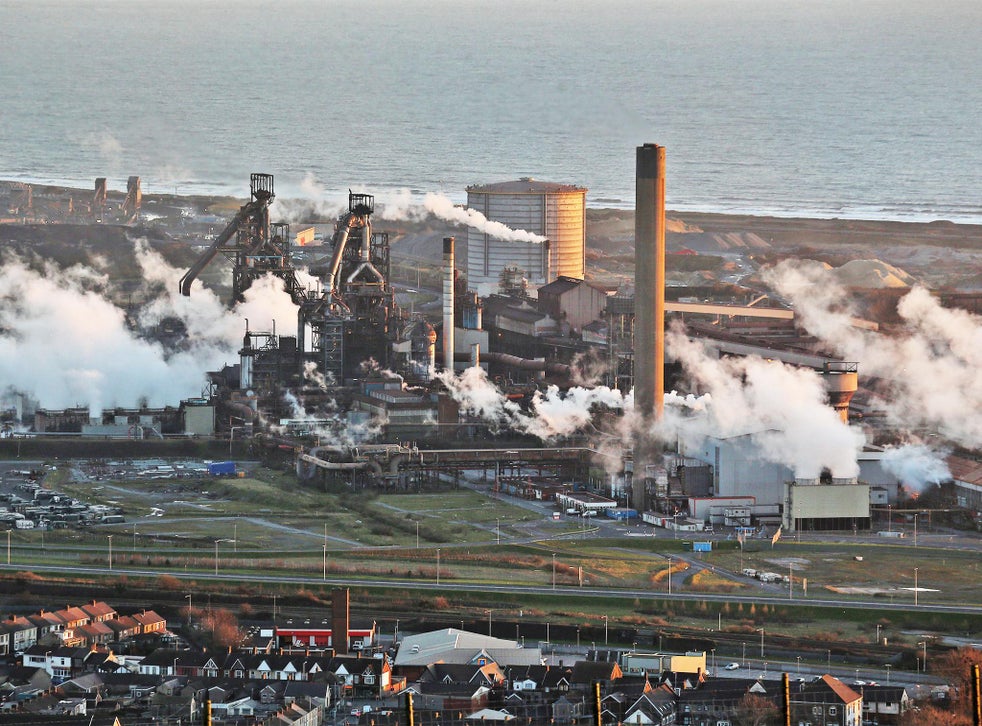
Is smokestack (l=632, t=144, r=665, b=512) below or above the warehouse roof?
below

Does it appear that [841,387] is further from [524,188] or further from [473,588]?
[524,188]

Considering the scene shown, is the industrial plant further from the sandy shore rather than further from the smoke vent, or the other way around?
the sandy shore

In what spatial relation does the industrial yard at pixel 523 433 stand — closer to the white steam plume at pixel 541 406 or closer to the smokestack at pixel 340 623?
the white steam plume at pixel 541 406

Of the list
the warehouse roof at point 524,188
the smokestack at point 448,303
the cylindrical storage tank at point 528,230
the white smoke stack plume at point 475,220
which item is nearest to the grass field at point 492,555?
the smokestack at point 448,303

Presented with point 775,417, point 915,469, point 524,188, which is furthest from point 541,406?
point 524,188

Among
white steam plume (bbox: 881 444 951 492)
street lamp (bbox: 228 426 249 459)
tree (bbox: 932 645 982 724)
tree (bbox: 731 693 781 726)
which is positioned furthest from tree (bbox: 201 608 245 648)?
white steam plume (bbox: 881 444 951 492)

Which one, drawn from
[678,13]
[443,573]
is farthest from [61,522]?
[678,13]

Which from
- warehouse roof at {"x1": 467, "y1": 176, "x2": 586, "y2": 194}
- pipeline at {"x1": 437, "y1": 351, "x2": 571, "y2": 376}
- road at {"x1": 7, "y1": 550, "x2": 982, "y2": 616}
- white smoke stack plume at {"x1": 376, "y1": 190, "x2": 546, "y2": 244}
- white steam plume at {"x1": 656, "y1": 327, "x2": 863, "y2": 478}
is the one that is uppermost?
warehouse roof at {"x1": 467, "y1": 176, "x2": 586, "y2": 194}
